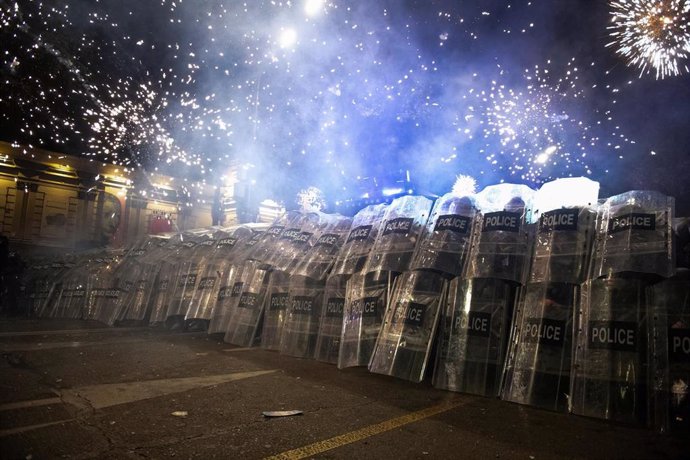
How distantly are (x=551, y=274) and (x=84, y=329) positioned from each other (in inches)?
308

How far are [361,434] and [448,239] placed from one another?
2184 millimetres

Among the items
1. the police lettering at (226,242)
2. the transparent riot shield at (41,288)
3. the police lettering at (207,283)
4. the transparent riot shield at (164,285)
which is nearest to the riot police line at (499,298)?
the police lettering at (207,283)

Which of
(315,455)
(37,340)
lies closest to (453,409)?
(315,455)

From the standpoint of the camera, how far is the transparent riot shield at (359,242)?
15.1ft

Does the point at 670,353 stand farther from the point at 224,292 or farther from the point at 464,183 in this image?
the point at 464,183

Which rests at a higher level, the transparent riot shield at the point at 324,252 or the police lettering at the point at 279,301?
the transparent riot shield at the point at 324,252

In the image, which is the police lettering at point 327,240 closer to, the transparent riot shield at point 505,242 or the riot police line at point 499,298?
the riot police line at point 499,298

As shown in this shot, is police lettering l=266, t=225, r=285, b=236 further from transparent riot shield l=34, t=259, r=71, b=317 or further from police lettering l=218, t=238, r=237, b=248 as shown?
transparent riot shield l=34, t=259, r=71, b=317

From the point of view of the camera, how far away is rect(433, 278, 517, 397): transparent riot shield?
3.26 meters

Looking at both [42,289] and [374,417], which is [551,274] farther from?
[42,289]

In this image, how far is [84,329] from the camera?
279 inches

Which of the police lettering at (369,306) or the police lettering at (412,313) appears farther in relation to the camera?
the police lettering at (369,306)

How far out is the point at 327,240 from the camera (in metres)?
5.23

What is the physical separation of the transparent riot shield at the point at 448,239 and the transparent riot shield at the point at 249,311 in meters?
2.51
